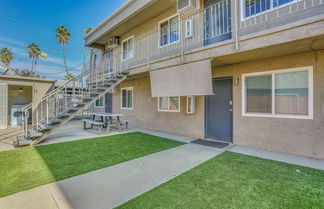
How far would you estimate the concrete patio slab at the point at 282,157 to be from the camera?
3.74 m

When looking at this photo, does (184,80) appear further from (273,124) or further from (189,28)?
(273,124)

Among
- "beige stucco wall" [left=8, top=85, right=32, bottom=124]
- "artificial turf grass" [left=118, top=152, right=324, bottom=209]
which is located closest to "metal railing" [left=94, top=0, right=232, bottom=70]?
"artificial turf grass" [left=118, top=152, right=324, bottom=209]

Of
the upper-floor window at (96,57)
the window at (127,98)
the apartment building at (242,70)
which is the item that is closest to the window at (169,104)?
the apartment building at (242,70)

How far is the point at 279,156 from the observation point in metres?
4.33

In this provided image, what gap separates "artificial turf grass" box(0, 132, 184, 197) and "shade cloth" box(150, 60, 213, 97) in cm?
202

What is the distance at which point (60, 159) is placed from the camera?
4.16 meters

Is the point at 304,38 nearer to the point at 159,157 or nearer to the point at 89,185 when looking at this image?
the point at 159,157

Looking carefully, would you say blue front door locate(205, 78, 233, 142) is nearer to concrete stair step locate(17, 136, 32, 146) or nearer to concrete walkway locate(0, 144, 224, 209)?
concrete walkway locate(0, 144, 224, 209)

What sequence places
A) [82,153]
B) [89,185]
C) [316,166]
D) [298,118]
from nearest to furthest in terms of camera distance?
[89,185], [316,166], [298,118], [82,153]

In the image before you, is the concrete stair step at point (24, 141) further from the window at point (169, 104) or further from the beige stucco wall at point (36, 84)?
the beige stucco wall at point (36, 84)

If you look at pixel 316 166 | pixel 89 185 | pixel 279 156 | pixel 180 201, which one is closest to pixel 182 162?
pixel 180 201

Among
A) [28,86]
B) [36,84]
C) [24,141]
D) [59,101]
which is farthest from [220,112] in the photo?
[28,86]

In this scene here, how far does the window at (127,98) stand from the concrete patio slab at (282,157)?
6888 mm

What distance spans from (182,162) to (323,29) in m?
Result: 4.08
